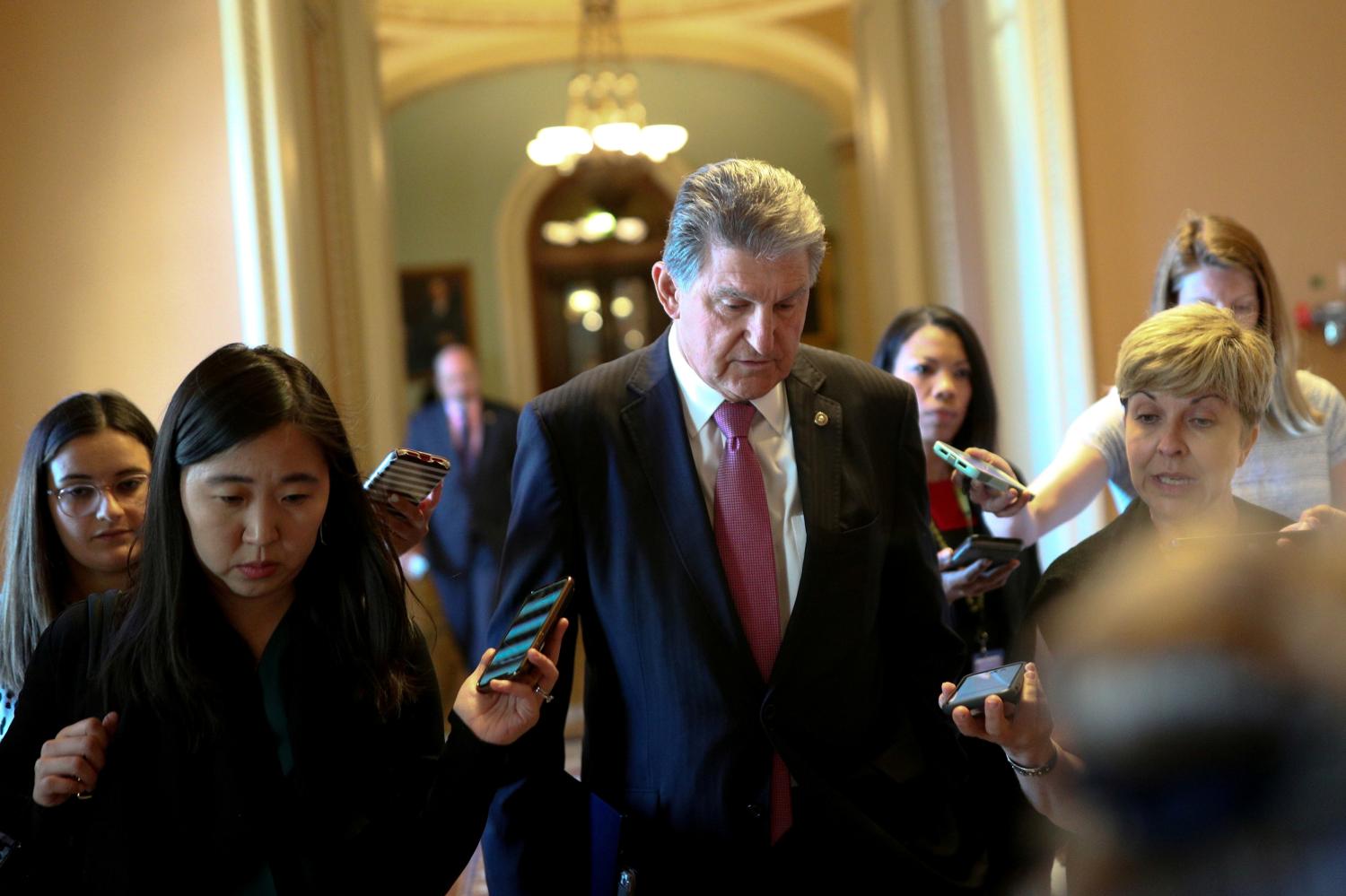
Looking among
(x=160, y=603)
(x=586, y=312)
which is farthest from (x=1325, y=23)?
(x=586, y=312)

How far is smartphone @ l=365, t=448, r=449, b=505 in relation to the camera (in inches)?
101

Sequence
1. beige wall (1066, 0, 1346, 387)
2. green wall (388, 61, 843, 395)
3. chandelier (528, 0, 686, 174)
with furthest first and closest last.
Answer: green wall (388, 61, 843, 395), chandelier (528, 0, 686, 174), beige wall (1066, 0, 1346, 387)

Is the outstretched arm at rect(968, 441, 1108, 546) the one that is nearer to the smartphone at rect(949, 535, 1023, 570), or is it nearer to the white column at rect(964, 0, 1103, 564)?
the smartphone at rect(949, 535, 1023, 570)

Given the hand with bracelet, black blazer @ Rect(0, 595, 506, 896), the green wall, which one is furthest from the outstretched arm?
the green wall

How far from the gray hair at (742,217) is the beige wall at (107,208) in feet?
9.33

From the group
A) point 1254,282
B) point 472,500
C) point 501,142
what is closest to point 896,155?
point 472,500

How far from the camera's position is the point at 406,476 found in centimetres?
257

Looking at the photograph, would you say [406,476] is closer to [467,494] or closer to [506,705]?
[506,705]

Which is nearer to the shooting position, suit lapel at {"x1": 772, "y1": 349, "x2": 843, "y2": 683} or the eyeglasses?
suit lapel at {"x1": 772, "y1": 349, "x2": 843, "y2": 683}

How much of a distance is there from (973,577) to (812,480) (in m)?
0.77

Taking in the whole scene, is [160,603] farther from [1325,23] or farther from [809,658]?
[1325,23]

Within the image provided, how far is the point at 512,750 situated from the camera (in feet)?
7.32

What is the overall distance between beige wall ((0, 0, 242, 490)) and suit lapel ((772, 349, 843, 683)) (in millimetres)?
2899

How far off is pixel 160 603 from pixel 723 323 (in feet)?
3.14
